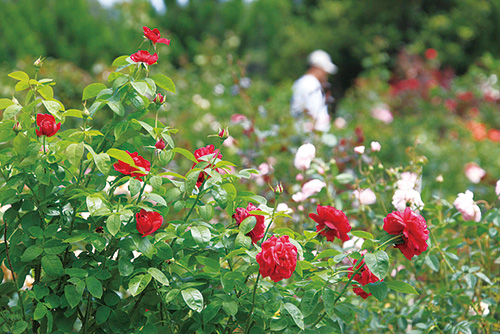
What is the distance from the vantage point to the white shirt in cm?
295

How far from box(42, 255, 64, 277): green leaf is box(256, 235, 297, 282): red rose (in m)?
0.47

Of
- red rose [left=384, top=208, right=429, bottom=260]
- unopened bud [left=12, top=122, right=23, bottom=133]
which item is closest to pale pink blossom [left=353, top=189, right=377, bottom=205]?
red rose [left=384, top=208, right=429, bottom=260]

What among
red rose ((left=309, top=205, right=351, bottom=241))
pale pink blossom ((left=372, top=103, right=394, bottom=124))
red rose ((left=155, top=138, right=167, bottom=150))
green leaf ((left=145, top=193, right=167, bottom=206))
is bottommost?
pale pink blossom ((left=372, top=103, right=394, bottom=124))

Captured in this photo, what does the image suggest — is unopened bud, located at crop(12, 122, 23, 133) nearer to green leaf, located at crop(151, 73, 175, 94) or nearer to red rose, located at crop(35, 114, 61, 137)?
red rose, located at crop(35, 114, 61, 137)

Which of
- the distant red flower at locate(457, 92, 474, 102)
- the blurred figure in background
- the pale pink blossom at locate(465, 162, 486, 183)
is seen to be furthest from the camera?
the distant red flower at locate(457, 92, 474, 102)

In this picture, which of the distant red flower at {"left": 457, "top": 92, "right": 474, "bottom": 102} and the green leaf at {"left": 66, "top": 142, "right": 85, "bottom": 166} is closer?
the green leaf at {"left": 66, "top": 142, "right": 85, "bottom": 166}

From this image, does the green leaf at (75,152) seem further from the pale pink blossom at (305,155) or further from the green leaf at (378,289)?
the pale pink blossom at (305,155)

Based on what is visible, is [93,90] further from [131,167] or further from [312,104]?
[312,104]

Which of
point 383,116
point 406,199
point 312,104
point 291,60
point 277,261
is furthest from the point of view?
point 291,60

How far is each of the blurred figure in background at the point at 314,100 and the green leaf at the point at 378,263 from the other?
61.4 inches

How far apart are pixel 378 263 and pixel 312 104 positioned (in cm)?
260

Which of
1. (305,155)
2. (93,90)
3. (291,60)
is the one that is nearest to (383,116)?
(305,155)

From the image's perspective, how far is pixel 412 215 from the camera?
3.47ft

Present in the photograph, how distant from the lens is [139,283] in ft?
3.48
